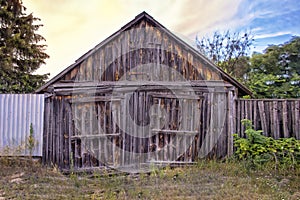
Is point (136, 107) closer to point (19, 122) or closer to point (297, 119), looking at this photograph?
point (19, 122)

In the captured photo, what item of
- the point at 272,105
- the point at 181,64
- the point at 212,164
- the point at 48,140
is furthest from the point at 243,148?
the point at 48,140

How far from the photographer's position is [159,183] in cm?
602

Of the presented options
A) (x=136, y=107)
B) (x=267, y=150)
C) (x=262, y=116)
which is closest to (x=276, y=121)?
(x=262, y=116)

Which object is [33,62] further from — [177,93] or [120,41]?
[177,93]

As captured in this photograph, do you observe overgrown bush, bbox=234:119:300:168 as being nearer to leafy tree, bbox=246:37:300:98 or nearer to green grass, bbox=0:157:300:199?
green grass, bbox=0:157:300:199

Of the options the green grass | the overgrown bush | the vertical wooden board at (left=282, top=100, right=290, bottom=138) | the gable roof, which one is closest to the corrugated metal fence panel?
the green grass

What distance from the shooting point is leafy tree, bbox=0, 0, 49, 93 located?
13.3m

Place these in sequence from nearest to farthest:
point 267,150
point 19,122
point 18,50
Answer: point 267,150, point 19,122, point 18,50

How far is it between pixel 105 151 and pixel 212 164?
2.93 meters

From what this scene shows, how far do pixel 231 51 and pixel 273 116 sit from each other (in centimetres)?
1082

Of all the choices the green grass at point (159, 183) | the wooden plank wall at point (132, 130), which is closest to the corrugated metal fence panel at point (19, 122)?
the wooden plank wall at point (132, 130)

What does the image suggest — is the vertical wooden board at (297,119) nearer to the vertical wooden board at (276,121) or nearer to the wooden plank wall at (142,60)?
the vertical wooden board at (276,121)

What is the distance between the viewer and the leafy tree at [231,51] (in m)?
17.3

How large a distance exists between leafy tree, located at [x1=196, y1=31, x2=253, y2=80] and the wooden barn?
10400 mm
